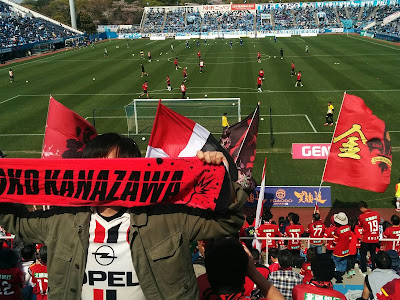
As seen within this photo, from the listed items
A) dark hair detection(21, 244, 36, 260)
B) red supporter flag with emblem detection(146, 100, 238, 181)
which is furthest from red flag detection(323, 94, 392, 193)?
dark hair detection(21, 244, 36, 260)

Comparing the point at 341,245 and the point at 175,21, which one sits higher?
the point at 175,21

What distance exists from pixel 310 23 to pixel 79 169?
88.2 meters

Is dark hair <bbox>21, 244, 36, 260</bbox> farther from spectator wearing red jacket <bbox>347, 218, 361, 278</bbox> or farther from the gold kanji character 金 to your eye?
the gold kanji character 金

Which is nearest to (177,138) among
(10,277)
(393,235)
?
(10,277)

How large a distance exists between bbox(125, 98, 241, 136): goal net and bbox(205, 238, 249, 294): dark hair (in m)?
18.6

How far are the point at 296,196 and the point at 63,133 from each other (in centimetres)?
909

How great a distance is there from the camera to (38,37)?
62.6m

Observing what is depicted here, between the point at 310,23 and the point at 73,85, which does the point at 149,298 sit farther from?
the point at 310,23

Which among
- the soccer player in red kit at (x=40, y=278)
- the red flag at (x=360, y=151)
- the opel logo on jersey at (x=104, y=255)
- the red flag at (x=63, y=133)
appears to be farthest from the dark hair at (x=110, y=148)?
the red flag at (x=360, y=151)

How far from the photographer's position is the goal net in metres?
21.7

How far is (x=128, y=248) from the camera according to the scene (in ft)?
9.11

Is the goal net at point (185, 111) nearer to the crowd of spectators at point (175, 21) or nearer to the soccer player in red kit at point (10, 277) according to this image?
the soccer player in red kit at point (10, 277)

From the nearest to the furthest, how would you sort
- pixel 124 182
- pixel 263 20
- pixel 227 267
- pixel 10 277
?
pixel 227 267, pixel 124 182, pixel 10 277, pixel 263 20

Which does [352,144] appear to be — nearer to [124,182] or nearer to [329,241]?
[329,241]
